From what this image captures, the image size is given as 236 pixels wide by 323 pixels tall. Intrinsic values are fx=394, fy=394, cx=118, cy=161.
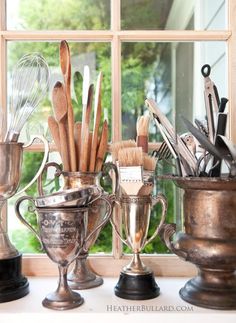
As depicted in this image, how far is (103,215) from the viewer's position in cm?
76

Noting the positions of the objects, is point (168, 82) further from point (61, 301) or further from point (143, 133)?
point (61, 301)

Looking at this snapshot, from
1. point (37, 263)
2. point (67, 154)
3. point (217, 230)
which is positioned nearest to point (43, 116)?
point (67, 154)

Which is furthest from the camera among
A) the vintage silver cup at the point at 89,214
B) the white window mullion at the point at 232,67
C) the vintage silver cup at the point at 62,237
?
the white window mullion at the point at 232,67

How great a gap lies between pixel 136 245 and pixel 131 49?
457mm

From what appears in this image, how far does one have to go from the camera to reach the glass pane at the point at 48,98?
885mm

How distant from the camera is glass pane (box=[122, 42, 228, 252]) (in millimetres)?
898

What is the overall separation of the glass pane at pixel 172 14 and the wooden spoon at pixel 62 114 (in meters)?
0.28

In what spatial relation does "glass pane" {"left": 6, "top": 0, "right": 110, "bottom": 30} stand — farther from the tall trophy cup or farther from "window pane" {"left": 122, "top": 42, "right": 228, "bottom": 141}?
the tall trophy cup

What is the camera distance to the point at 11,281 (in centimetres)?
70

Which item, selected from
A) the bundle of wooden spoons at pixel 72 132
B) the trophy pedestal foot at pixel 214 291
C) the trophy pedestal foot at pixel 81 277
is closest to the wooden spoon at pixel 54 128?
the bundle of wooden spoons at pixel 72 132

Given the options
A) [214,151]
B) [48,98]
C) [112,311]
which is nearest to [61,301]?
[112,311]
